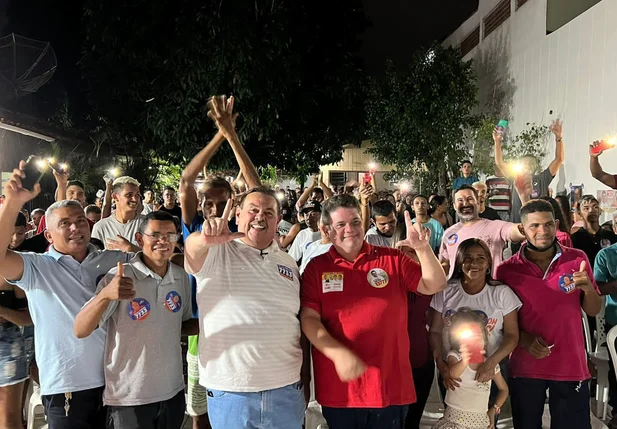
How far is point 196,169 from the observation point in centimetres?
328

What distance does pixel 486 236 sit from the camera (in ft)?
13.4

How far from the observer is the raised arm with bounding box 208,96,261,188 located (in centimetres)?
338

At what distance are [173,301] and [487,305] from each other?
191 cm

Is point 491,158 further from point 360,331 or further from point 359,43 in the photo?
point 360,331

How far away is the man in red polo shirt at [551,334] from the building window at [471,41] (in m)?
14.8

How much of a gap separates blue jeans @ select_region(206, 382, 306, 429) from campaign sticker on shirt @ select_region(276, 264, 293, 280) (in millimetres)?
559

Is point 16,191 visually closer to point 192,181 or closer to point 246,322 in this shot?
point 192,181

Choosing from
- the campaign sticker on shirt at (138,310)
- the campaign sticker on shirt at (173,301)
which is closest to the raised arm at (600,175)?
the campaign sticker on shirt at (173,301)

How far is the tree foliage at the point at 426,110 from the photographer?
13.6 meters

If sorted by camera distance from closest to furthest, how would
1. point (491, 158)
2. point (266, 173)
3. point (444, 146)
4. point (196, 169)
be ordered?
point (196, 169)
point (491, 158)
point (444, 146)
point (266, 173)

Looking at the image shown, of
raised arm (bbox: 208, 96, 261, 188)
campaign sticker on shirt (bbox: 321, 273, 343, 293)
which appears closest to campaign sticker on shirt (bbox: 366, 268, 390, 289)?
campaign sticker on shirt (bbox: 321, 273, 343, 293)

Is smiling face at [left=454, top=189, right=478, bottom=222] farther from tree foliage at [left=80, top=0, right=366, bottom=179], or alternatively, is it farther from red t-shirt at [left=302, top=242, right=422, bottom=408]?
tree foliage at [left=80, top=0, right=366, bottom=179]

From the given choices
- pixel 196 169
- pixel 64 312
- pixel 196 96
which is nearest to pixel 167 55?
pixel 196 96

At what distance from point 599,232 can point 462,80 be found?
954 centimetres
